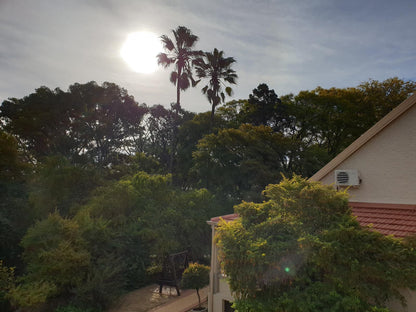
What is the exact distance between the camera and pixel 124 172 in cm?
2162

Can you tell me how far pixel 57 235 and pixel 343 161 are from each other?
435 inches

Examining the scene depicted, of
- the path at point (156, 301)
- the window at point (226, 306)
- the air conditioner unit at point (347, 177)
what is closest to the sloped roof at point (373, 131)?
the air conditioner unit at point (347, 177)

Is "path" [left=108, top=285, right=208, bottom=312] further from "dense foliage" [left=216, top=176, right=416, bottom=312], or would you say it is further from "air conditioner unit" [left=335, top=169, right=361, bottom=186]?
"air conditioner unit" [left=335, top=169, right=361, bottom=186]

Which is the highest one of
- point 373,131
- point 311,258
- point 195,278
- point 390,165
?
point 373,131

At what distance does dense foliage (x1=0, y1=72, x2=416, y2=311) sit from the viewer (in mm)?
10992

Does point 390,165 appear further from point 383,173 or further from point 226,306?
point 226,306

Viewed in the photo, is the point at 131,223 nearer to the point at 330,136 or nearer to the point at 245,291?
the point at 245,291

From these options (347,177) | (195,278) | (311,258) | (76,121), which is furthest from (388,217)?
(76,121)

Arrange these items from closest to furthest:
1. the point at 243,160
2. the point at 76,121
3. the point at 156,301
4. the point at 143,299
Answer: the point at 156,301
the point at 143,299
the point at 243,160
the point at 76,121

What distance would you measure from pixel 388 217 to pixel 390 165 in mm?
1713

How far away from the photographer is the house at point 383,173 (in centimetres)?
775

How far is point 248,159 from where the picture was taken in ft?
62.8

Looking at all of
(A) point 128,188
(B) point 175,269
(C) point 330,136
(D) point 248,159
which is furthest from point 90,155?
(C) point 330,136

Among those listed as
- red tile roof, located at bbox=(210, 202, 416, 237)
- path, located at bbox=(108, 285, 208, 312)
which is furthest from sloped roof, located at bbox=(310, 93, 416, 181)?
path, located at bbox=(108, 285, 208, 312)
